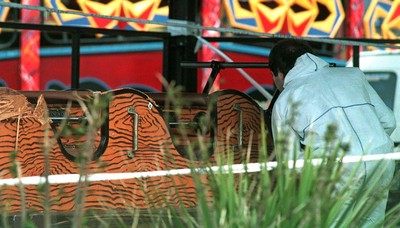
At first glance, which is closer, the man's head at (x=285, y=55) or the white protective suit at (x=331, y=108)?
the white protective suit at (x=331, y=108)

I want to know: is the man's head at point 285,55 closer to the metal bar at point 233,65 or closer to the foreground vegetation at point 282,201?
the metal bar at point 233,65

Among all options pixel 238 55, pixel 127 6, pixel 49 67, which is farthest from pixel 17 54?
pixel 238 55

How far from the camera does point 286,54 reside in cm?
411

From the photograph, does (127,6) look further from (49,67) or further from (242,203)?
(242,203)

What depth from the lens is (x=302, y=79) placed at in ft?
13.1

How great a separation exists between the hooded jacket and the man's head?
0.14ft

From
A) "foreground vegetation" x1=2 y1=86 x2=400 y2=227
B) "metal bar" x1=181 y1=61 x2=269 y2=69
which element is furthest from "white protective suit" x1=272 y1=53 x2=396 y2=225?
"foreground vegetation" x1=2 y1=86 x2=400 y2=227

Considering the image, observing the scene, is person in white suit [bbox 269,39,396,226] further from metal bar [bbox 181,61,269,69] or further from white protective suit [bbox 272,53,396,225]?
metal bar [bbox 181,61,269,69]

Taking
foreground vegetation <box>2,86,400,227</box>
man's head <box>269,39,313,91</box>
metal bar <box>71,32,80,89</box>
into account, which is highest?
man's head <box>269,39,313,91</box>

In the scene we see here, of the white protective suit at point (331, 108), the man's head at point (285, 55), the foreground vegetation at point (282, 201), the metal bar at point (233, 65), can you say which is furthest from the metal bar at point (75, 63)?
the foreground vegetation at point (282, 201)

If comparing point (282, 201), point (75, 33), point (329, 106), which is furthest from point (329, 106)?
point (75, 33)

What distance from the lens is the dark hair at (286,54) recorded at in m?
4.10

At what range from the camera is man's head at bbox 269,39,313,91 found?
410 cm

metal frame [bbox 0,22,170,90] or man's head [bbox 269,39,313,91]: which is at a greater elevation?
man's head [bbox 269,39,313,91]
